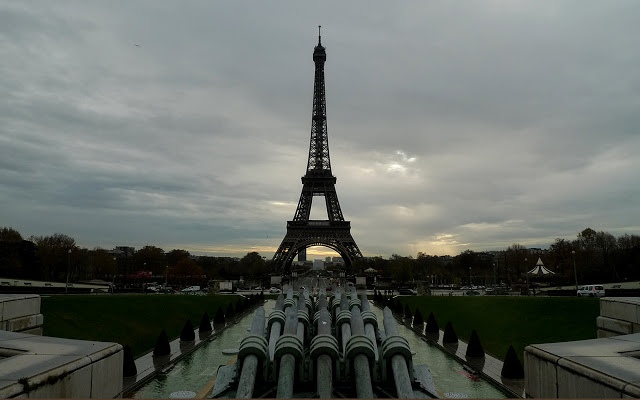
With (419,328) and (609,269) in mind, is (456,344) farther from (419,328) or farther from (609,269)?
(609,269)

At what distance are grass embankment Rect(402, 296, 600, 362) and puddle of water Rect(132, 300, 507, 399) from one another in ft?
9.92

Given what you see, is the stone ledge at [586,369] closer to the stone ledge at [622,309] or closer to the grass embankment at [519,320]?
the stone ledge at [622,309]

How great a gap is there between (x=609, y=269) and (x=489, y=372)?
68.5 m

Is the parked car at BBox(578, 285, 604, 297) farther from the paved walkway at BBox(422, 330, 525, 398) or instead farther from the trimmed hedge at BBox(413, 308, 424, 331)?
the paved walkway at BBox(422, 330, 525, 398)

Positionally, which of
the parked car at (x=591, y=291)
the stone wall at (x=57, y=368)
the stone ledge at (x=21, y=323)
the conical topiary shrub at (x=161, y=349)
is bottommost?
the conical topiary shrub at (x=161, y=349)

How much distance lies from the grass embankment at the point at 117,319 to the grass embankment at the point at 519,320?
18634 millimetres

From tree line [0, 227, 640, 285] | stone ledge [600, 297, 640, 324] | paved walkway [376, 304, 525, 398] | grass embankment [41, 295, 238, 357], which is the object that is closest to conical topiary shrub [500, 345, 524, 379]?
paved walkway [376, 304, 525, 398]

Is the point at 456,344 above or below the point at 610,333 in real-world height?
below

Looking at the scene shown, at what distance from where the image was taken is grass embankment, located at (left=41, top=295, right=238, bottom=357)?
2198cm

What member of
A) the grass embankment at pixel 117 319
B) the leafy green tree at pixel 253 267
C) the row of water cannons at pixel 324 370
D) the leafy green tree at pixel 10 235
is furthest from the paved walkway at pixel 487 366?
the leafy green tree at pixel 253 267

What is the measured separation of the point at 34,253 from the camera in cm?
7019

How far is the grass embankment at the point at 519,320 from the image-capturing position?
22.5 meters

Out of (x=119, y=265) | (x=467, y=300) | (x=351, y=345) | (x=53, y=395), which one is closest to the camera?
(x=53, y=395)

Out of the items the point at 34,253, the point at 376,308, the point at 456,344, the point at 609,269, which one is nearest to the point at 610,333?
the point at 456,344
